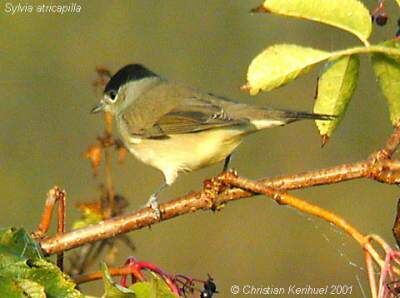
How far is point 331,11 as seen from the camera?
2.04 m

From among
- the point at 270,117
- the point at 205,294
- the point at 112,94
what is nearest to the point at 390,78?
the point at 205,294

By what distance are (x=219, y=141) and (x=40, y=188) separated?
712cm

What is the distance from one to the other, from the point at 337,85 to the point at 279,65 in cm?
13

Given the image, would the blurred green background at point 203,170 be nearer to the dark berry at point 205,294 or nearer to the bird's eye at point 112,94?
the bird's eye at point 112,94

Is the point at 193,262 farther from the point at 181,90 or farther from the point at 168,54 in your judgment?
the point at 181,90

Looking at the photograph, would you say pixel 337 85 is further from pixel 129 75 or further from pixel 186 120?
pixel 129 75

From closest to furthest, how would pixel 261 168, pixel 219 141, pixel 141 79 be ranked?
pixel 219 141, pixel 141 79, pixel 261 168

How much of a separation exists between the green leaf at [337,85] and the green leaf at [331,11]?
0.06m

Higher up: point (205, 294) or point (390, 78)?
point (390, 78)

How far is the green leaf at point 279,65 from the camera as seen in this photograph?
2.02m

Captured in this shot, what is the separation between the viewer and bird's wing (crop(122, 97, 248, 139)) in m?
4.24

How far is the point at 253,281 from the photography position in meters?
10.8

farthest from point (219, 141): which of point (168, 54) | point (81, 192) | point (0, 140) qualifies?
point (168, 54)

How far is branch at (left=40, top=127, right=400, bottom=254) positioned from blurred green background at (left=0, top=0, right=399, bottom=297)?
8.36m
